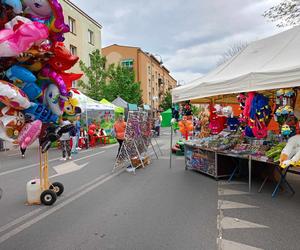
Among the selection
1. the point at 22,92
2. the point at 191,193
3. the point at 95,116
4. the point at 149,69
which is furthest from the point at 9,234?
the point at 149,69

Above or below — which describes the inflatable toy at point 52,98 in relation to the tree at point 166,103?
below

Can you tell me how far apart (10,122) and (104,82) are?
2251 centimetres

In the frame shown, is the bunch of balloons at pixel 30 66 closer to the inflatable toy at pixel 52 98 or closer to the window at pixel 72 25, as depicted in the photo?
the inflatable toy at pixel 52 98

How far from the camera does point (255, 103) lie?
5.56 meters

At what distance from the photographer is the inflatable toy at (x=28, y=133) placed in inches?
123

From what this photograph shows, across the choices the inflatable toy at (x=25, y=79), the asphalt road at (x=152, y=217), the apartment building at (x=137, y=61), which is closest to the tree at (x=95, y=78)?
the asphalt road at (x=152, y=217)

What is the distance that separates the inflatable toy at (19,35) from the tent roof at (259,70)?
12.6 feet

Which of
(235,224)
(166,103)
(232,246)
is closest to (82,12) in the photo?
(235,224)

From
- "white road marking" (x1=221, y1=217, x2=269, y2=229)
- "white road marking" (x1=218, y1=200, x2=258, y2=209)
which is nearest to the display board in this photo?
"white road marking" (x1=218, y1=200, x2=258, y2=209)

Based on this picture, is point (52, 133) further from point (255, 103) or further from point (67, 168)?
point (67, 168)

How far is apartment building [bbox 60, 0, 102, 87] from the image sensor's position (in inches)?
929

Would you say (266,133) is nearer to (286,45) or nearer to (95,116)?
(286,45)

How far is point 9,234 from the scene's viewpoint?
4.09 m

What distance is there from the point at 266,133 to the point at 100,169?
17.2ft
